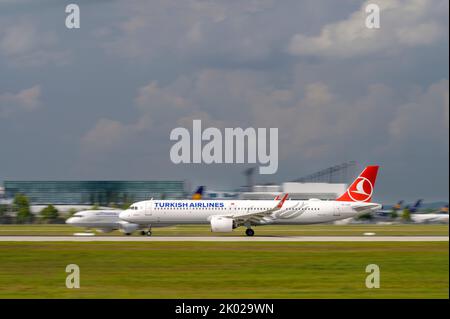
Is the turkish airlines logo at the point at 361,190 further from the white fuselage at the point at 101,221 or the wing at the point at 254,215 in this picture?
the white fuselage at the point at 101,221

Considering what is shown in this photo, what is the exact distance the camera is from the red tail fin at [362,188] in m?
63.8

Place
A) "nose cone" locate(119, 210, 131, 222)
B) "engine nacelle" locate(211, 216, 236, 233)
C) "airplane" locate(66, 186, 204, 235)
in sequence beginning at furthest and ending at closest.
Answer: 1. "airplane" locate(66, 186, 204, 235)
2. "nose cone" locate(119, 210, 131, 222)
3. "engine nacelle" locate(211, 216, 236, 233)

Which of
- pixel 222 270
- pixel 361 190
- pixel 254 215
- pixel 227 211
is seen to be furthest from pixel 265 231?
pixel 222 270

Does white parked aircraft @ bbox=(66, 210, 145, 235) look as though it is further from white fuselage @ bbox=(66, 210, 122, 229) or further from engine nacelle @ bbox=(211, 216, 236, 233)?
engine nacelle @ bbox=(211, 216, 236, 233)

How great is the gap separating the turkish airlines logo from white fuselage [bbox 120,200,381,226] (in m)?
1.17

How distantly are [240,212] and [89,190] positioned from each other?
91.6 meters

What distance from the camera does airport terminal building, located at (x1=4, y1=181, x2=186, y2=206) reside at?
14650 centimetres

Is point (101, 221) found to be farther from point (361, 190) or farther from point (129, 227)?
point (361, 190)

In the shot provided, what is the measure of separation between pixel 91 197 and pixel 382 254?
112 meters

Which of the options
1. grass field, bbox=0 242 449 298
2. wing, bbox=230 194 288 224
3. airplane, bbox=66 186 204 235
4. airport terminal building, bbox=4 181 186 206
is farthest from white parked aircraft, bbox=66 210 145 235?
airport terminal building, bbox=4 181 186 206

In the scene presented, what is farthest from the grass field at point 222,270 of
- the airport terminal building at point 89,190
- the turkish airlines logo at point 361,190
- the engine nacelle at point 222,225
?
the airport terminal building at point 89,190

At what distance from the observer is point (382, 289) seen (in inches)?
981
